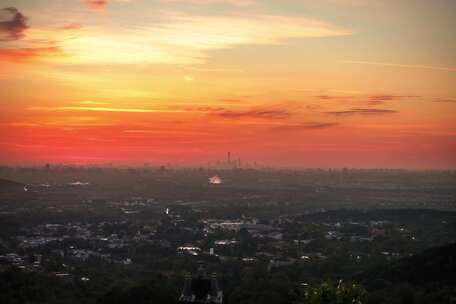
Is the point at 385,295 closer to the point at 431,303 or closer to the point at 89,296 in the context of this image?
the point at 431,303

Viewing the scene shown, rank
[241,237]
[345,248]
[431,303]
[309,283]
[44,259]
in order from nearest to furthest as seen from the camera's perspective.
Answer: [431,303], [309,283], [44,259], [345,248], [241,237]

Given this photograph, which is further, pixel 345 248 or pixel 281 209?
pixel 281 209

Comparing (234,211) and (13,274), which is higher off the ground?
(13,274)

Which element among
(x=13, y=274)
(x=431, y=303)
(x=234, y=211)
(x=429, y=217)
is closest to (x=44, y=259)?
(x=13, y=274)

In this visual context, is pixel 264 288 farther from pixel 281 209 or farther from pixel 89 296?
pixel 281 209

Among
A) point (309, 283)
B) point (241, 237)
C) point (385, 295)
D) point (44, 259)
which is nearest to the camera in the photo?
point (385, 295)

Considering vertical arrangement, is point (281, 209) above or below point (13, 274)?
below

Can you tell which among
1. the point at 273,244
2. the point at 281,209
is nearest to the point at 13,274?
the point at 273,244

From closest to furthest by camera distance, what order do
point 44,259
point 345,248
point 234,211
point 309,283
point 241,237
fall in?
point 309,283, point 44,259, point 345,248, point 241,237, point 234,211

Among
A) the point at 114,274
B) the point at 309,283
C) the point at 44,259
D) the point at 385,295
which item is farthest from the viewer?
the point at 44,259
